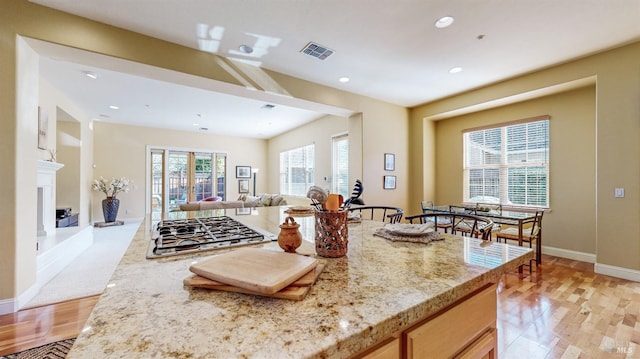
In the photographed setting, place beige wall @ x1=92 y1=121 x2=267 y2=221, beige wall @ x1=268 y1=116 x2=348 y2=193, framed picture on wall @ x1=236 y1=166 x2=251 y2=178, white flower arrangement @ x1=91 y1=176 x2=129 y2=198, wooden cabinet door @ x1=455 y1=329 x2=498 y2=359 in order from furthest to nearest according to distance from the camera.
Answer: framed picture on wall @ x1=236 y1=166 x2=251 y2=178 < beige wall @ x1=92 y1=121 x2=267 y2=221 < white flower arrangement @ x1=91 y1=176 x2=129 y2=198 < beige wall @ x1=268 y1=116 x2=348 y2=193 < wooden cabinet door @ x1=455 y1=329 x2=498 y2=359

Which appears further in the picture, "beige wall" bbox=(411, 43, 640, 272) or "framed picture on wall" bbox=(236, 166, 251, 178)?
"framed picture on wall" bbox=(236, 166, 251, 178)

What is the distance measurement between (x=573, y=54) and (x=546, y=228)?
2.54 meters

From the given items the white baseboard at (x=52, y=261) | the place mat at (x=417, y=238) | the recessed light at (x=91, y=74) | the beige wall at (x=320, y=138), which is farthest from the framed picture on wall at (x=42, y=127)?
the place mat at (x=417, y=238)

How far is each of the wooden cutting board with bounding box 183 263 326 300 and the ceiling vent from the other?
118 inches

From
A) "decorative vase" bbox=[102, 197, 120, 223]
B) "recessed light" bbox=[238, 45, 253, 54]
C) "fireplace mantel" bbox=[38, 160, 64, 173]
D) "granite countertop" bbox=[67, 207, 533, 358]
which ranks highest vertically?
"recessed light" bbox=[238, 45, 253, 54]

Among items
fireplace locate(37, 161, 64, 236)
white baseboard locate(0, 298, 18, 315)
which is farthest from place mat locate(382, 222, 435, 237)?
→ fireplace locate(37, 161, 64, 236)

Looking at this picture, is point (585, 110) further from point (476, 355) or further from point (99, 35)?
point (99, 35)

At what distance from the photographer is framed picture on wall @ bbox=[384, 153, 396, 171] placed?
16.9ft

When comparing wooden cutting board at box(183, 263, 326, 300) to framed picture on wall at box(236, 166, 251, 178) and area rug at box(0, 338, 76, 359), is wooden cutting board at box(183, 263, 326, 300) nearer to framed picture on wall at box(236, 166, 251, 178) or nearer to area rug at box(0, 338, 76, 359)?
area rug at box(0, 338, 76, 359)

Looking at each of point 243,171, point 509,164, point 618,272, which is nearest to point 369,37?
point 509,164

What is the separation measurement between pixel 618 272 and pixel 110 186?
9886 mm

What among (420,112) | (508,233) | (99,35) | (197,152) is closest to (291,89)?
(99,35)

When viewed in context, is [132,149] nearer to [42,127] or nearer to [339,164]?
[42,127]

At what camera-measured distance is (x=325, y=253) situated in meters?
0.97
